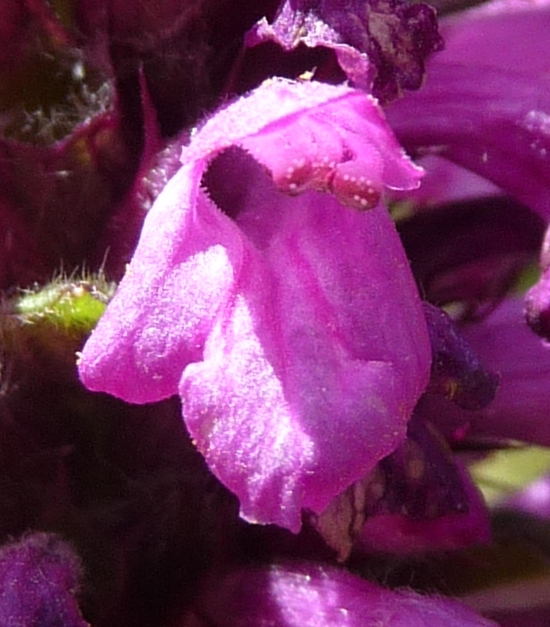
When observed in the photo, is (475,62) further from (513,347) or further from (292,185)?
(292,185)

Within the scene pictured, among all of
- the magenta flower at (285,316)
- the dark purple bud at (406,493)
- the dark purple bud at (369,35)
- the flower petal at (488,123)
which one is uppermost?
the dark purple bud at (369,35)

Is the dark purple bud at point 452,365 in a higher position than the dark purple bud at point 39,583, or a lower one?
higher

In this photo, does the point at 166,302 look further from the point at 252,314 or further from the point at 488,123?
the point at 488,123

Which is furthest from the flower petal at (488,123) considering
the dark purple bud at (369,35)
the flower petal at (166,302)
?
the flower petal at (166,302)

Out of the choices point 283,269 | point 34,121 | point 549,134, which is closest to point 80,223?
point 34,121

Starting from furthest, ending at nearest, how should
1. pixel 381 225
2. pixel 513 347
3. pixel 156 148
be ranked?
pixel 513 347, pixel 156 148, pixel 381 225


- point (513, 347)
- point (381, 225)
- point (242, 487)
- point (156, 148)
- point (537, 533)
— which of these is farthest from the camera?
point (537, 533)

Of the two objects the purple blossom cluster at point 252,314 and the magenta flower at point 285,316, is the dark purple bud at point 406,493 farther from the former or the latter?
the magenta flower at point 285,316

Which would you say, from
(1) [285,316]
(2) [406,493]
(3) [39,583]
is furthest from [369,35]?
(3) [39,583]

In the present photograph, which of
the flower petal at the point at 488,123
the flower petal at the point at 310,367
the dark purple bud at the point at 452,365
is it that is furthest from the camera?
the flower petal at the point at 488,123
